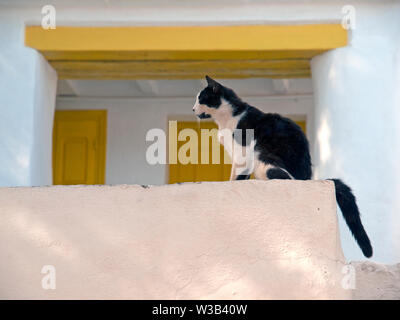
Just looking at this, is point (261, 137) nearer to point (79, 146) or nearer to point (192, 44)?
point (192, 44)

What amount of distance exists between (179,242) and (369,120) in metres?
3.65

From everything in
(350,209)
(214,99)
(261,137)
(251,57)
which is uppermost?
(251,57)

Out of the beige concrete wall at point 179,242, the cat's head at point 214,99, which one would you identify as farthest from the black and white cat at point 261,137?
the beige concrete wall at point 179,242

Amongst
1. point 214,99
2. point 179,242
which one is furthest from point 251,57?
point 179,242

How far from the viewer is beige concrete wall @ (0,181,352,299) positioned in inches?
117

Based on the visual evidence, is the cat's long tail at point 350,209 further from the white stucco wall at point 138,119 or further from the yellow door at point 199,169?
the yellow door at point 199,169

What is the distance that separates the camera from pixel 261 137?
4.56 m

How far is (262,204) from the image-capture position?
9.91ft

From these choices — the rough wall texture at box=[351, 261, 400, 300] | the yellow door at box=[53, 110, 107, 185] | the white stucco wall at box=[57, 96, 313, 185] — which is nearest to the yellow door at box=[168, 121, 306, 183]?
the white stucco wall at box=[57, 96, 313, 185]

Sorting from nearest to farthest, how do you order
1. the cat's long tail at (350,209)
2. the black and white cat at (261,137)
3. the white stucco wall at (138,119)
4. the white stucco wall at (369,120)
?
the cat's long tail at (350,209), the black and white cat at (261,137), the white stucco wall at (369,120), the white stucco wall at (138,119)

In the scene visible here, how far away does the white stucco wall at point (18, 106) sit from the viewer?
636 cm

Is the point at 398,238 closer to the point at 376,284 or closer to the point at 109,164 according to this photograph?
the point at 376,284

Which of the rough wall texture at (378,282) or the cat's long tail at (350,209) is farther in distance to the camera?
the cat's long tail at (350,209)

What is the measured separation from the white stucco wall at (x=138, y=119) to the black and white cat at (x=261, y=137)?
3.67 m
